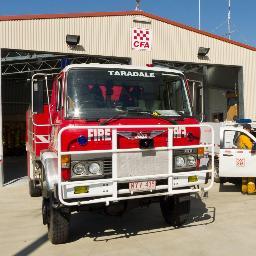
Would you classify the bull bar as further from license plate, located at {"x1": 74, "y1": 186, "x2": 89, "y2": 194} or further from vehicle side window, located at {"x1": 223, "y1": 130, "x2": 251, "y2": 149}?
vehicle side window, located at {"x1": 223, "y1": 130, "x2": 251, "y2": 149}

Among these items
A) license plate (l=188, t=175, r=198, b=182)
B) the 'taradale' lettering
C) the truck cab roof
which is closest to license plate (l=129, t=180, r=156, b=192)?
license plate (l=188, t=175, r=198, b=182)

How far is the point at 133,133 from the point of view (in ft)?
17.8

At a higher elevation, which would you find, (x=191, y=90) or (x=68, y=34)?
(x=68, y=34)

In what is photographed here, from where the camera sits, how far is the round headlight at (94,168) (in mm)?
5215

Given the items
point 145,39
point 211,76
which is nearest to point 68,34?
point 145,39

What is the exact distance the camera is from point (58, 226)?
5.74m

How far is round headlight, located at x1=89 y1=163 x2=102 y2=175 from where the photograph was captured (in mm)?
5215

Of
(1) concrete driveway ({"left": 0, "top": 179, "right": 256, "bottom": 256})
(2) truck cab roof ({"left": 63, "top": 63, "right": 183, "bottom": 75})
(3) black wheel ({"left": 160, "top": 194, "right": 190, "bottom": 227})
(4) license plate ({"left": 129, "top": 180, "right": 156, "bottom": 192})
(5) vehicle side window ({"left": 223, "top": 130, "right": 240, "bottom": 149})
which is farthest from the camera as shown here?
(5) vehicle side window ({"left": 223, "top": 130, "right": 240, "bottom": 149})

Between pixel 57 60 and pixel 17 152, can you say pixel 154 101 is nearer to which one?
pixel 57 60

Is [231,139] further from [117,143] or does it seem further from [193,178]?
[117,143]

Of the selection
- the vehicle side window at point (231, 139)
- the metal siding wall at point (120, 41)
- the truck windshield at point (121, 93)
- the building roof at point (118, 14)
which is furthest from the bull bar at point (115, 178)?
the building roof at point (118, 14)

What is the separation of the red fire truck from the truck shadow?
526 mm

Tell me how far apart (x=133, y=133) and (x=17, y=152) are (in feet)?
64.5

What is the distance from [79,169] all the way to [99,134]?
0.58m
